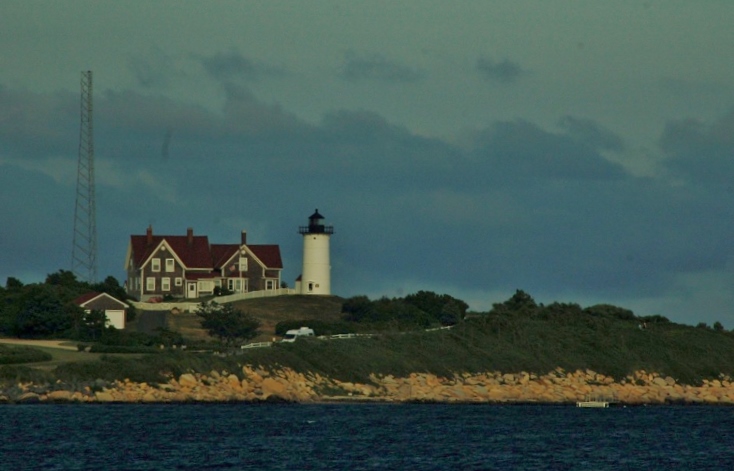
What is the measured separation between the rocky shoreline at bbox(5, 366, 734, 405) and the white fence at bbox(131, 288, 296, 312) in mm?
26469

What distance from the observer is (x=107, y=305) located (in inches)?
3669

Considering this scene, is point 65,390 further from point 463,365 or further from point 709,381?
point 709,381

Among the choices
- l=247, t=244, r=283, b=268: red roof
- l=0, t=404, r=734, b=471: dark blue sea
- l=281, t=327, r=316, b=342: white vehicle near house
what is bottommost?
l=0, t=404, r=734, b=471: dark blue sea

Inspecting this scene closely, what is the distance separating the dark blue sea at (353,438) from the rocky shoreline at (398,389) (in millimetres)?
1103

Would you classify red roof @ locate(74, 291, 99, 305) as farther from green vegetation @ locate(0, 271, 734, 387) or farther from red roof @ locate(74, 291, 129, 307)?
green vegetation @ locate(0, 271, 734, 387)

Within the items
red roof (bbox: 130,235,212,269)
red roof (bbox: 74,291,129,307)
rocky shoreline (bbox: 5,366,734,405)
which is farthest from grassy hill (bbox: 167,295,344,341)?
rocky shoreline (bbox: 5,366,734,405)

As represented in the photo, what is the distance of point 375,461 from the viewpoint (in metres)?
50.7

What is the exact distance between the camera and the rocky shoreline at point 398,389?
68.8m

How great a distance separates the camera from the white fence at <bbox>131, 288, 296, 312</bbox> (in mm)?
100250

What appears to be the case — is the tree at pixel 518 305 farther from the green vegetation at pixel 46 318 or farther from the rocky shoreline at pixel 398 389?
the green vegetation at pixel 46 318

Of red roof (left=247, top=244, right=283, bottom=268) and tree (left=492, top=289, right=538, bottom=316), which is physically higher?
red roof (left=247, top=244, right=283, bottom=268)

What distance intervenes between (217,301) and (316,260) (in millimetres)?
9416

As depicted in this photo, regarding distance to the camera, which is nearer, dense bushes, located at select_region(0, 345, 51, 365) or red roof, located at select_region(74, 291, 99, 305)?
dense bushes, located at select_region(0, 345, 51, 365)

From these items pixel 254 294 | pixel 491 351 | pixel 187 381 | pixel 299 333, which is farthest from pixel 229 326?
pixel 187 381
